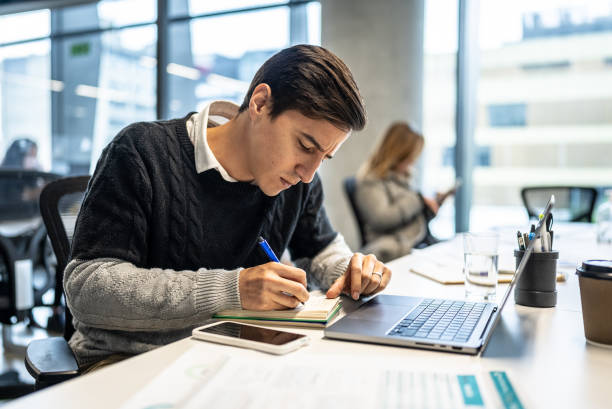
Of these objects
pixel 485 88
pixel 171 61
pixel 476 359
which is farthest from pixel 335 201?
pixel 476 359

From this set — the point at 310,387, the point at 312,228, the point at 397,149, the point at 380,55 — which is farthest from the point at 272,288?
the point at 380,55

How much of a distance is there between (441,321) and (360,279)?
0.74 feet

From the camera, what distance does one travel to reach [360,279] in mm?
1095

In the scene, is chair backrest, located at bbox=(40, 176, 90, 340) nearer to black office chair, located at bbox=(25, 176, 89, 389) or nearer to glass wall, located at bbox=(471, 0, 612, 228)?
black office chair, located at bbox=(25, 176, 89, 389)

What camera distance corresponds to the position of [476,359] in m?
0.75

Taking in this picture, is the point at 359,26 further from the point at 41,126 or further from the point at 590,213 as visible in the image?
the point at 41,126

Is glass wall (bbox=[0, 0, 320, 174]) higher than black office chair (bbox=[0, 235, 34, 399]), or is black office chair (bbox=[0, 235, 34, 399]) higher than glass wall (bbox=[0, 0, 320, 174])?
glass wall (bbox=[0, 0, 320, 174])

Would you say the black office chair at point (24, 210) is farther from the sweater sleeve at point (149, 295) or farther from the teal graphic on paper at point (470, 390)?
the teal graphic on paper at point (470, 390)

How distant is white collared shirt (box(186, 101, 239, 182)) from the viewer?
1.21 m

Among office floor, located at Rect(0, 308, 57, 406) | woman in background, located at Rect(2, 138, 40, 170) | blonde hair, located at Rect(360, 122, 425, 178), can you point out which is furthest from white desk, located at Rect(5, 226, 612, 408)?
woman in background, located at Rect(2, 138, 40, 170)

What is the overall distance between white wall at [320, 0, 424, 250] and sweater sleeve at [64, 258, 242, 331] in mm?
3404

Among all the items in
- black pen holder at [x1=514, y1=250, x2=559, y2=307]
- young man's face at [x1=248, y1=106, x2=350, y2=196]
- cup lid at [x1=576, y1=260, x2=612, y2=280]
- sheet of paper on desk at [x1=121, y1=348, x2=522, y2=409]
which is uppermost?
young man's face at [x1=248, y1=106, x2=350, y2=196]

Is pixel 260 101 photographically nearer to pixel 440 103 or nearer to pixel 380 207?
pixel 380 207

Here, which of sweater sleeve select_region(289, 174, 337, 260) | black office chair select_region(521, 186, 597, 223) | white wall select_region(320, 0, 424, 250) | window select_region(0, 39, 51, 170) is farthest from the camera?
window select_region(0, 39, 51, 170)
